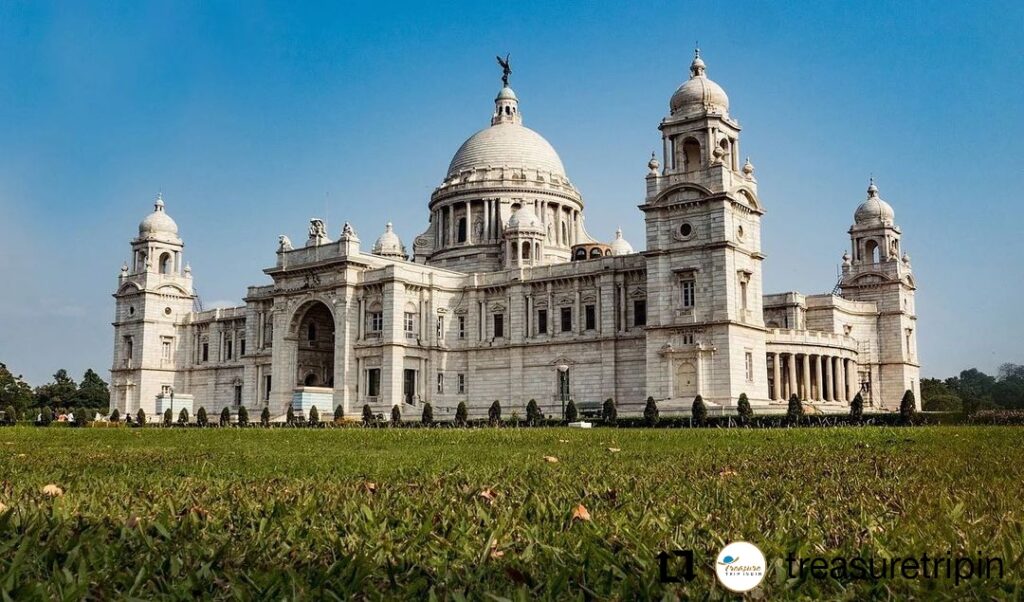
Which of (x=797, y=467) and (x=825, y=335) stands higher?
(x=825, y=335)

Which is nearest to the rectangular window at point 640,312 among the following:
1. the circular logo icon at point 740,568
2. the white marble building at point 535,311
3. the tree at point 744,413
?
the white marble building at point 535,311

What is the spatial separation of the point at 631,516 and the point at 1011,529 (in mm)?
2039

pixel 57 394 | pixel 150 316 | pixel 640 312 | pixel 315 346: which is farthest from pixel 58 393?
pixel 640 312

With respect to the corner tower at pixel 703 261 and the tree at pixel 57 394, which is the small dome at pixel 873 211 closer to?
the corner tower at pixel 703 261

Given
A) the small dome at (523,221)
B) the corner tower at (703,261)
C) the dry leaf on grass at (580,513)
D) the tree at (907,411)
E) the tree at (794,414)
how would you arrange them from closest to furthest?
the dry leaf on grass at (580,513)
the tree at (907,411)
the tree at (794,414)
the corner tower at (703,261)
the small dome at (523,221)

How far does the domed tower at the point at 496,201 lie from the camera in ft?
234

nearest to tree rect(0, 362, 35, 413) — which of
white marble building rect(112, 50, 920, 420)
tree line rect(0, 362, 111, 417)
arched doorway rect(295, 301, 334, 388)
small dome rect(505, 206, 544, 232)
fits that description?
tree line rect(0, 362, 111, 417)

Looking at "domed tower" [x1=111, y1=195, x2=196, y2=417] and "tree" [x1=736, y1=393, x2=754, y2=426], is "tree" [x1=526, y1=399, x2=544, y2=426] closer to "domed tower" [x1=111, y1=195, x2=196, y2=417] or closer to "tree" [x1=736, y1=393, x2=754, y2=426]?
"tree" [x1=736, y1=393, x2=754, y2=426]

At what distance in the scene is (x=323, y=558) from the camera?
452 centimetres

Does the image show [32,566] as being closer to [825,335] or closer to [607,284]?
[607,284]

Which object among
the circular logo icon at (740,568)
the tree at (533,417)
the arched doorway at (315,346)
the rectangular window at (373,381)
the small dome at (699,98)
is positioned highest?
the small dome at (699,98)

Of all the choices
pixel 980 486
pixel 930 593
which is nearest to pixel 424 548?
pixel 930 593

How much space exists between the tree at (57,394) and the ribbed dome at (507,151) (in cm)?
5115

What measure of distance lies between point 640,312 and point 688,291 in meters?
5.26
